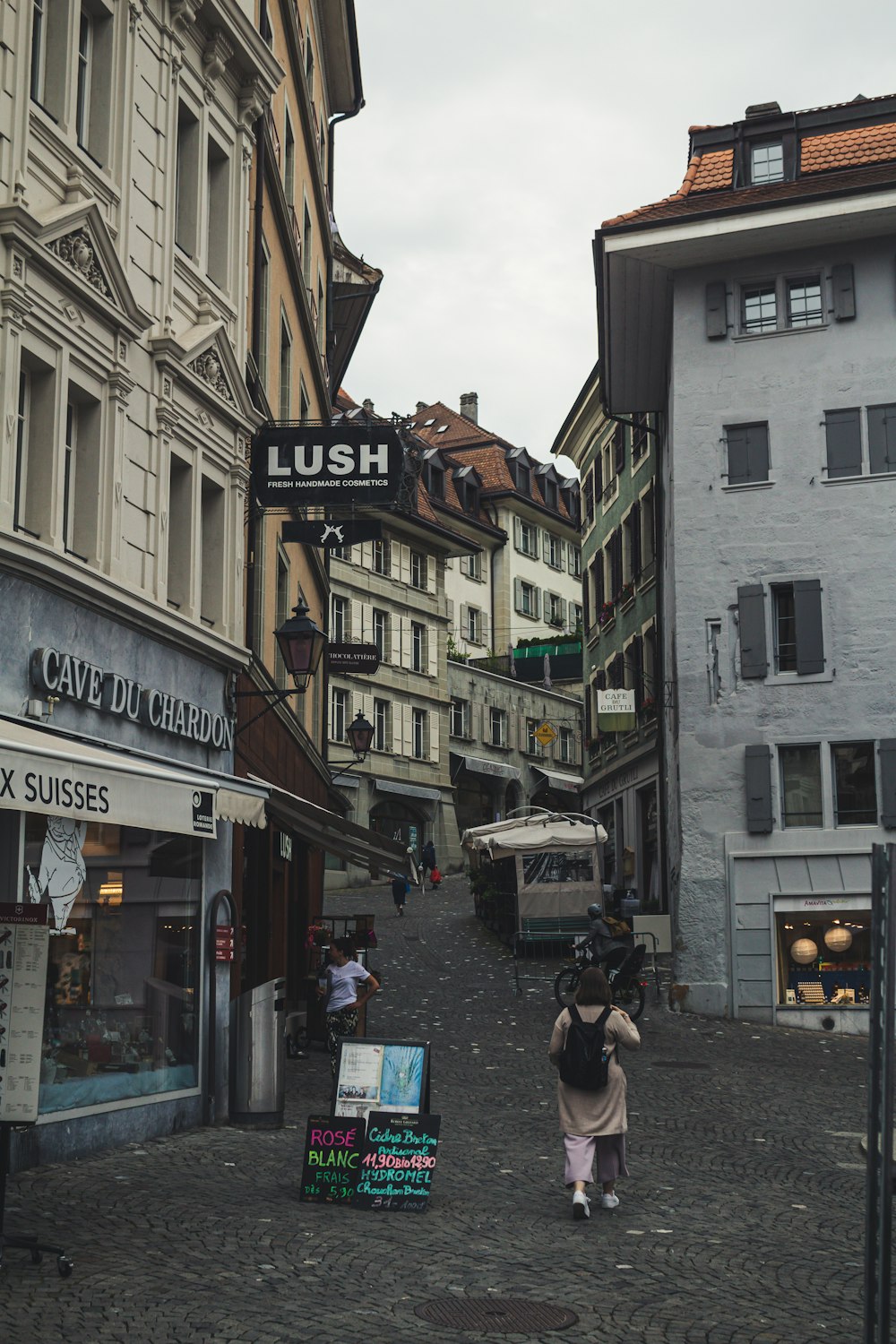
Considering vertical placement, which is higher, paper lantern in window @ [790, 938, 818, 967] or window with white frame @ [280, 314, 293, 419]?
window with white frame @ [280, 314, 293, 419]

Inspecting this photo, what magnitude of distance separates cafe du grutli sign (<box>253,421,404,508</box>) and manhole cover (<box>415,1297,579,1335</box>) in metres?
9.58

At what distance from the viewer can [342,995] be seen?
16875 millimetres

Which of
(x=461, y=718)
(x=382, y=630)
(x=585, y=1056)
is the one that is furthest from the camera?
(x=461, y=718)

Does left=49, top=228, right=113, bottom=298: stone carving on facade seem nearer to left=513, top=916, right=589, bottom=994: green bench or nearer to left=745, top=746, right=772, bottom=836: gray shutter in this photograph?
left=745, top=746, right=772, bottom=836: gray shutter

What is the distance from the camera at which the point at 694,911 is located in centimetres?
2625

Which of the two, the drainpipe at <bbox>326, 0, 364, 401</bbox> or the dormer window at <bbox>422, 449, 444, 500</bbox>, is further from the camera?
the dormer window at <bbox>422, 449, 444, 500</bbox>

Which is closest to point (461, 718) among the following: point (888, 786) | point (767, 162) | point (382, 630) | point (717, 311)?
point (382, 630)

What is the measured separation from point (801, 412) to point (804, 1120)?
1493 cm

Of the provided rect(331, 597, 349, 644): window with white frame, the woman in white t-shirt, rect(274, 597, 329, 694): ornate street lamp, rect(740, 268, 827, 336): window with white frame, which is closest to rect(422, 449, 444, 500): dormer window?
rect(331, 597, 349, 644): window with white frame

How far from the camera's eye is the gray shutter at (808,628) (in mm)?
26094

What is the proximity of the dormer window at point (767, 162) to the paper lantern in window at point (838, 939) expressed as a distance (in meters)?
13.4

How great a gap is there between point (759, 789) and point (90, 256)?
15753 millimetres

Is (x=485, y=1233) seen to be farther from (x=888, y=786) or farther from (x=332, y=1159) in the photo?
(x=888, y=786)

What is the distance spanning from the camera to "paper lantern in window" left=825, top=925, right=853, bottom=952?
2536 centimetres
